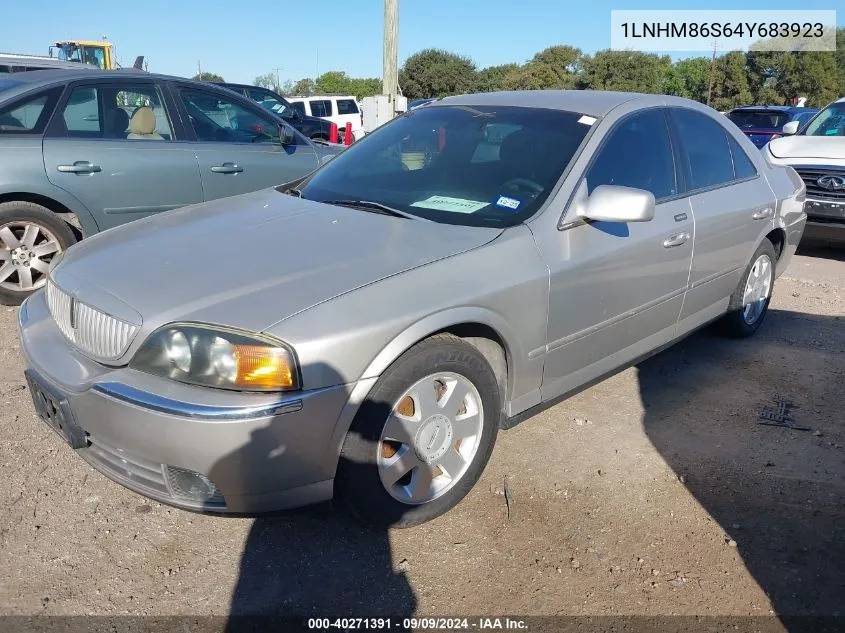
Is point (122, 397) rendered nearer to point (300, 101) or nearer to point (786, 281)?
point (786, 281)

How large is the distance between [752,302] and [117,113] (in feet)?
15.5

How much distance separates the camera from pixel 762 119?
1463cm

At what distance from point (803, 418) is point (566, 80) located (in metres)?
54.6

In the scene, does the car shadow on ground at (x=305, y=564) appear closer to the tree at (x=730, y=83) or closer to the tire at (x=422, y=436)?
the tire at (x=422, y=436)

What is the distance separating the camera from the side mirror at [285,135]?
5789 millimetres

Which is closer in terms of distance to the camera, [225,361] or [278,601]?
[225,361]

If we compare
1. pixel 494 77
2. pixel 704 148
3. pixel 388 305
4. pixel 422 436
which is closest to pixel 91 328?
pixel 388 305

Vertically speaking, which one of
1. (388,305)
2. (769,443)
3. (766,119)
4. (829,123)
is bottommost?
(769,443)

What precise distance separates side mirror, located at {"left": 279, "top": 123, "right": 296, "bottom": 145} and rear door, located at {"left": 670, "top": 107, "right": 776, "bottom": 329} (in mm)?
3181

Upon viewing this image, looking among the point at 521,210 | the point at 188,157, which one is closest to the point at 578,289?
the point at 521,210

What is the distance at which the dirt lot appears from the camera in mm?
2330

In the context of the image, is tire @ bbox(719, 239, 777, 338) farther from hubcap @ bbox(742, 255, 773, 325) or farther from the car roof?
the car roof

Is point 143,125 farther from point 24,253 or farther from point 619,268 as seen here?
point 619,268

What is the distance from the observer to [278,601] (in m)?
2.29
